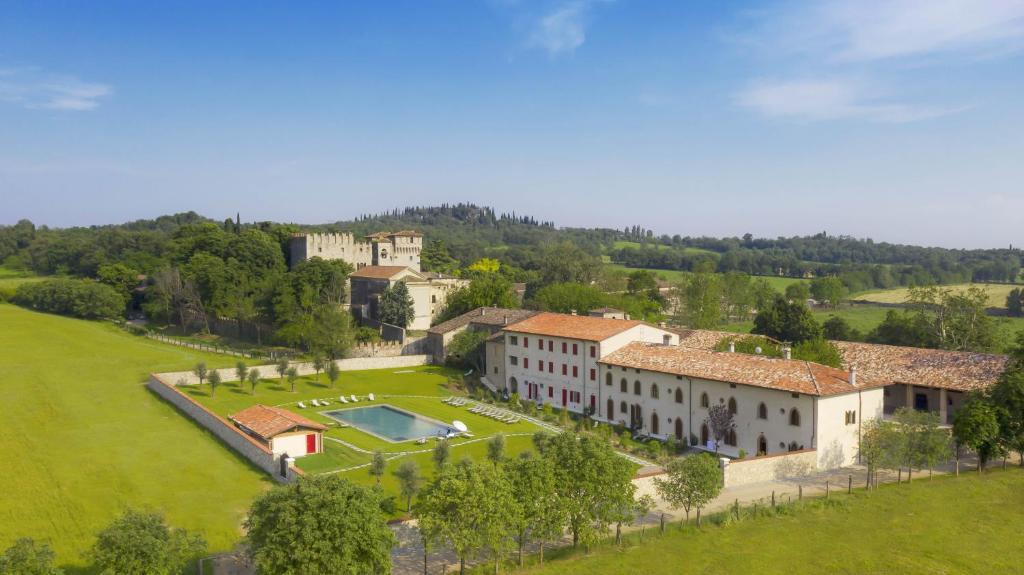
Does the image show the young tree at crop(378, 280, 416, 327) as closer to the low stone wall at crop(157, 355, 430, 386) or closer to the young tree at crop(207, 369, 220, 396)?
the low stone wall at crop(157, 355, 430, 386)

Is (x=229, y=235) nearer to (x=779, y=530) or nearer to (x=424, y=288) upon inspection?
(x=424, y=288)

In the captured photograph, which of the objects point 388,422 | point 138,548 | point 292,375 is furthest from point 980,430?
point 292,375

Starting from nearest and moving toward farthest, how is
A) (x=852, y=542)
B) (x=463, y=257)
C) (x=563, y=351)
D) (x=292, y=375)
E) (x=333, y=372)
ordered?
(x=852, y=542) < (x=563, y=351) < (x=292, y=375) < (x=333, y=372) < (x=463, y=257)

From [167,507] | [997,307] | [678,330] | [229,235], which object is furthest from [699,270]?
[167,507]

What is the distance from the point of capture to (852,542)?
985 inches

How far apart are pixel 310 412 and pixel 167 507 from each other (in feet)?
57.9

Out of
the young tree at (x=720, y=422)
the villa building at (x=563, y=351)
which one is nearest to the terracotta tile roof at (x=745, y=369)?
the young tree at (x=720, y=422)

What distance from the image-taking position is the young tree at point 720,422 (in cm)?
3931

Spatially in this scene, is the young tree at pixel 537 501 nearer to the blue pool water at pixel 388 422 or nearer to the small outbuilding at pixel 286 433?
the small outbuilding at pixel 286 433

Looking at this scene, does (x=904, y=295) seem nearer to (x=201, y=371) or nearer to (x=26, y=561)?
(x=201, y=371)

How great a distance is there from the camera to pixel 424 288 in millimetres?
75250

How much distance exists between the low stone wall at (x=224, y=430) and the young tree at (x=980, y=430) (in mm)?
28286

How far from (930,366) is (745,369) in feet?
36.3

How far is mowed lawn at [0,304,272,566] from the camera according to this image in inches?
1117
